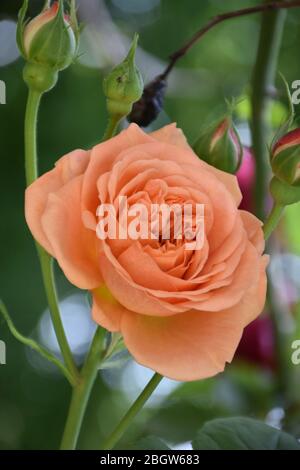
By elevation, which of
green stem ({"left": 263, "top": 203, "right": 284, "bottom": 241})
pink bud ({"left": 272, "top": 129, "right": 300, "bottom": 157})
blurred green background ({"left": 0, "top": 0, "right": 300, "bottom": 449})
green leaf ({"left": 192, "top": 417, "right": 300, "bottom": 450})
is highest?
pink bud ({"left": 272, "top": 129, "right": 300, "bottom": 157})

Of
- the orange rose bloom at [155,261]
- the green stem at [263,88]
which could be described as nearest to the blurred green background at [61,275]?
the green stem at [263,88]

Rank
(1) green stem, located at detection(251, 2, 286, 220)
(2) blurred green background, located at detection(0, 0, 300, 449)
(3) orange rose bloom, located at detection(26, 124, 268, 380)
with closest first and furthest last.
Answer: (3) orange rose bloom, located at detection(26, 124, 268, 380)
(1) green stem, located at detection(251, 2, 286, 220)
(2) blurred green background, located at detection(0, 0, 300, 449)

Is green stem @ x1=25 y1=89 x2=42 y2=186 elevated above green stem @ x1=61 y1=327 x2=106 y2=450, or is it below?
above

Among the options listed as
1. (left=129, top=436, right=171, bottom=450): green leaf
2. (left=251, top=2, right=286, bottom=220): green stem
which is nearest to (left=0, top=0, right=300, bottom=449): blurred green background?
(left=251, top=2, right=286, bottom=220): green stem

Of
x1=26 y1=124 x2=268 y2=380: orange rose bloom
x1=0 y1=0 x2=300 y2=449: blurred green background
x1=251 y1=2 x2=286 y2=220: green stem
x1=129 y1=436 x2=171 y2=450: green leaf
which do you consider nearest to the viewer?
x1=26 y1=124 x2=268 y2=380: orange rose bloom

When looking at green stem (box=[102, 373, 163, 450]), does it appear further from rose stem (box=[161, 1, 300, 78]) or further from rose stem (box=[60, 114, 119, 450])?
rose stem (box=[161, 1, 300, 78])

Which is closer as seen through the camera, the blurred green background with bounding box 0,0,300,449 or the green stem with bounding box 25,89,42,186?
the green stem with bounding box 25,89,42,186
